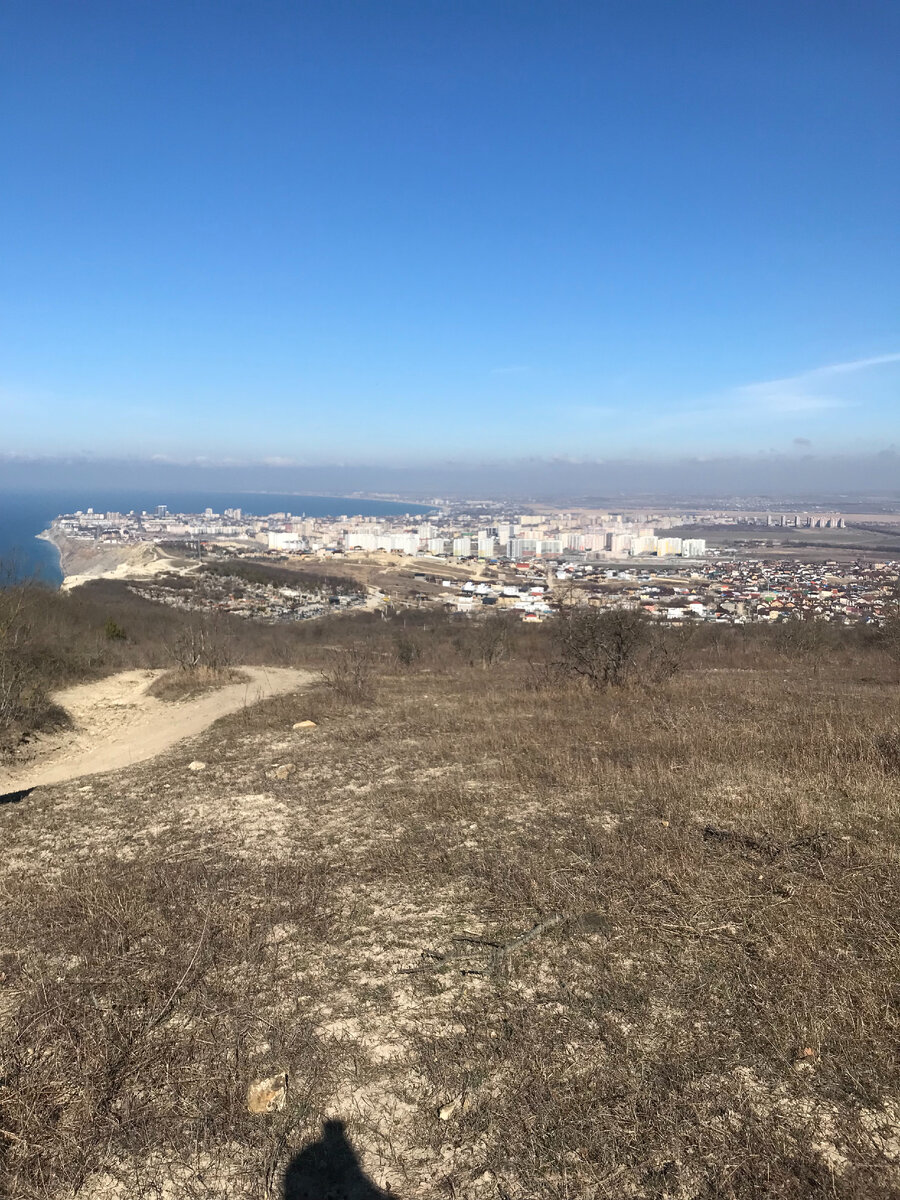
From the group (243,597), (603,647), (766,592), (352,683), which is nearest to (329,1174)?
(603,647)

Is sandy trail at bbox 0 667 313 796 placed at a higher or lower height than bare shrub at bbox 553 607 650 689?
lower

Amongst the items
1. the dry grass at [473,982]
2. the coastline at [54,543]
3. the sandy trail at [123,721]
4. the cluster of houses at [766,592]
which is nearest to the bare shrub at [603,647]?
the dry grass at [473,982]

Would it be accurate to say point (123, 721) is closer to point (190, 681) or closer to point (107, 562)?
point (190, 681)

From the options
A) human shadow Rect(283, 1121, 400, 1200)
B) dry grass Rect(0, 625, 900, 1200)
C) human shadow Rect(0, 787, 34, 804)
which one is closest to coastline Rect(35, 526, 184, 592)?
human shadow Rect(0, 787, 34, 804)

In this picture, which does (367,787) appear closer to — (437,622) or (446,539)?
(437,622)

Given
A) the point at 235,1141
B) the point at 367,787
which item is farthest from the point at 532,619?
the point at 235,1141

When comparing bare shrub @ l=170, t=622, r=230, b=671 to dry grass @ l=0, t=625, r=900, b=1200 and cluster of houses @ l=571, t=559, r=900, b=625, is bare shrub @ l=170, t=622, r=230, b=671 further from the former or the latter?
cluster of houses @ l=571, t=559, r=900, b=625
